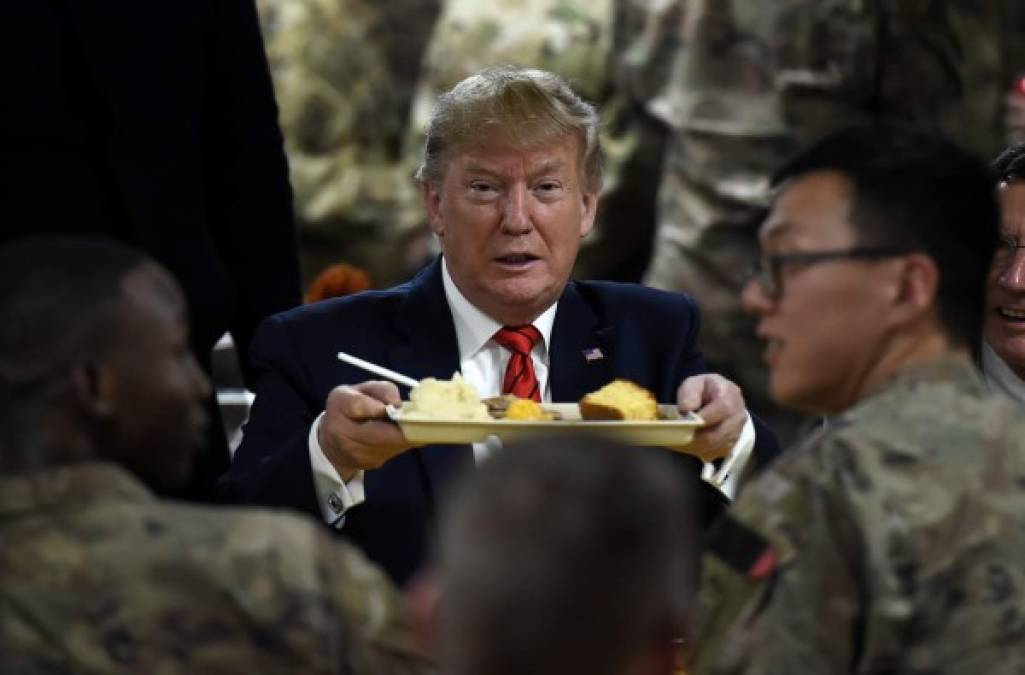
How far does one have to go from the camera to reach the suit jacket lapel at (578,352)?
10.6ft

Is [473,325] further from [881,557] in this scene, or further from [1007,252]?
[881,557]

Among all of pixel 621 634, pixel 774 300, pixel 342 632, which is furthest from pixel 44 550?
pixel 774 300

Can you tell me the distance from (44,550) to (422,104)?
7896 millimetres

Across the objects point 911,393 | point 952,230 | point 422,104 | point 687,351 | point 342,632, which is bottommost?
point 422,104

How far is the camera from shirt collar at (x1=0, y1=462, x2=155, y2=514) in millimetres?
1939

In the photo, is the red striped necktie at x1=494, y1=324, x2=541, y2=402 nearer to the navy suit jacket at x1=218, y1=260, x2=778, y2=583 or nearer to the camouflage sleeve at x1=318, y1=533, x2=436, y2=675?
the navy suit jacket at x1=218, y1=260, x2=778, y2=583

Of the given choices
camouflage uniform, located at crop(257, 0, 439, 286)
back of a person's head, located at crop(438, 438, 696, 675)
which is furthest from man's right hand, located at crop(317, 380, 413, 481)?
camouflage uniform, located at crop(257, 0, 439, 286)

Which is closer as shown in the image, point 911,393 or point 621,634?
point 621,634

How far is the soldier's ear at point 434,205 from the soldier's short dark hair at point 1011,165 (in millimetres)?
1072

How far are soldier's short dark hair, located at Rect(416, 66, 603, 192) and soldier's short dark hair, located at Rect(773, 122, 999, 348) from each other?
3.34ft

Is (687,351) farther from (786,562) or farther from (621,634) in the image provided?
(621,634)

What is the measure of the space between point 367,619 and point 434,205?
1.48 meters

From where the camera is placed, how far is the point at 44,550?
1.92 meters

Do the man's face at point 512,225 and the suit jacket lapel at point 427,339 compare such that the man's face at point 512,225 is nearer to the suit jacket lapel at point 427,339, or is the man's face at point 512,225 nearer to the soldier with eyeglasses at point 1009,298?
the suit jacket lapel at point 427,339
